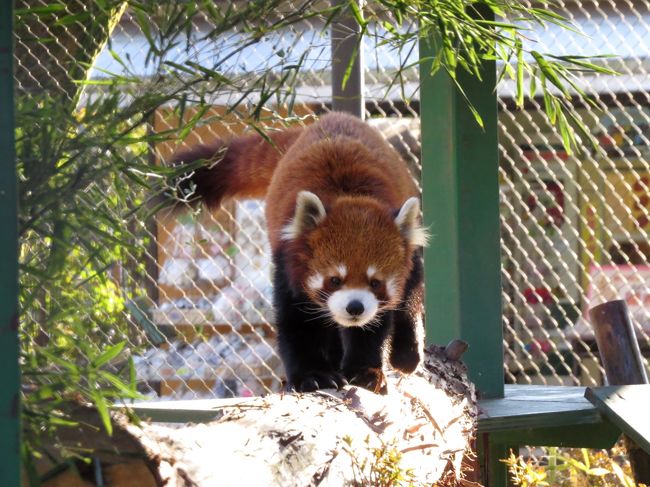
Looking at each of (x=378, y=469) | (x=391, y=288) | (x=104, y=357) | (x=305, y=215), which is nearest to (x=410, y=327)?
(x=391, y=288)

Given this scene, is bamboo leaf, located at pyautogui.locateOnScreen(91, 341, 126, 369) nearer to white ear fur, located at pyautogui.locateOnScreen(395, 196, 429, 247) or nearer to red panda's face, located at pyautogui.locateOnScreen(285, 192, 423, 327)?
red panda's face, located at pyautogui.locateOnScreen(285, 192, 423, 327)

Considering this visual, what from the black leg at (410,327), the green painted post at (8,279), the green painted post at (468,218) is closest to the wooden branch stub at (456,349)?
the black leg at (410,327)

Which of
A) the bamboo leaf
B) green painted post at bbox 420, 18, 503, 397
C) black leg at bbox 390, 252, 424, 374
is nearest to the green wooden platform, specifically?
green painted post at bbox 420, 18, 503, 397

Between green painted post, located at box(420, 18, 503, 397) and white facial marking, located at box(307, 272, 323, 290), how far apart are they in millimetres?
465

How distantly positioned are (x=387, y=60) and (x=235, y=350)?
1842mm

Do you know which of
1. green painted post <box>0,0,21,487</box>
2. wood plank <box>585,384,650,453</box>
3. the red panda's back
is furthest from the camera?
the red panda's back

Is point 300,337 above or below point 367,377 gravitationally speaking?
above

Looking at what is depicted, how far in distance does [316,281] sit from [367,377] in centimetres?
42

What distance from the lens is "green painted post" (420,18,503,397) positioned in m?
3.04

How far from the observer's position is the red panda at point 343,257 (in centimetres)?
277

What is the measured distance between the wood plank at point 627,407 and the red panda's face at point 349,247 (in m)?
0.74

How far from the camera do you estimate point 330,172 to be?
306 centimetres

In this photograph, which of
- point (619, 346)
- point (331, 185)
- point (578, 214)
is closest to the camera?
point (331, 185)

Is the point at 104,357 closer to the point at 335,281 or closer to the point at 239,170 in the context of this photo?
the point at 335,281
